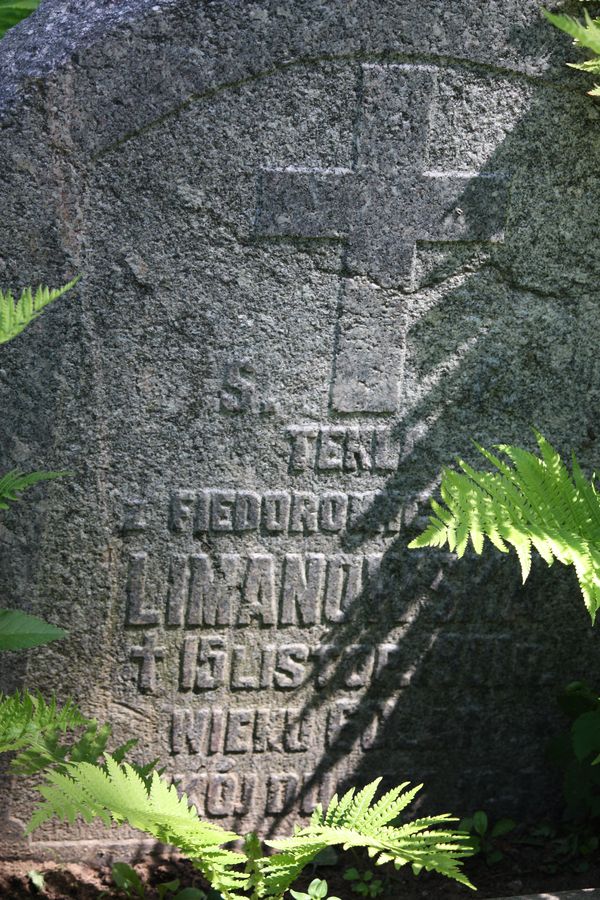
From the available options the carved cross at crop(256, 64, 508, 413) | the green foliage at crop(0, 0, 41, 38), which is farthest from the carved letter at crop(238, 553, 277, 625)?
the green foliage at crop(0, 0, 41, 38)

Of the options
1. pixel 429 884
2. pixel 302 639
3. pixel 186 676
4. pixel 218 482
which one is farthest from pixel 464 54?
pixel 429 884

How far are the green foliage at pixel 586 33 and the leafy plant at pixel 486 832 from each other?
1709 millimetres

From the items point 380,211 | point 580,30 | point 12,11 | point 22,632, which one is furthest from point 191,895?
point 12,11

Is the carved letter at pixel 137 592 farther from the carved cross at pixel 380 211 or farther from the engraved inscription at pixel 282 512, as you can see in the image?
the carved cross at pixel 380 211

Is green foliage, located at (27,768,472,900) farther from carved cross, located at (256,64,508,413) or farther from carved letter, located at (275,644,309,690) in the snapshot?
carved cross, located at (256,64,508,413)

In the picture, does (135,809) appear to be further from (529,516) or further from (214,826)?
(529,516)

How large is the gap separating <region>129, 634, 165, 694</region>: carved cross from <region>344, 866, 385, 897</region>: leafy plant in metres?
0.63

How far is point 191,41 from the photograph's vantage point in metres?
2.01

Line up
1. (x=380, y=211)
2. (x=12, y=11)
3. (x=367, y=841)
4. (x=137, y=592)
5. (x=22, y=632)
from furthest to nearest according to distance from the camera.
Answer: (x=12, y=11)
(x=137, y=592)
(x=380, y=211)
(x=22, y=632)
(x=367, y=841)

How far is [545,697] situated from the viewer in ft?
8.48

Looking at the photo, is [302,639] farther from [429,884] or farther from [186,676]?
[429,884]

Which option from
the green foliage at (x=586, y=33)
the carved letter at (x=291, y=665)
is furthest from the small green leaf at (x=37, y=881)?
the green foliage at (x=586, y=33)

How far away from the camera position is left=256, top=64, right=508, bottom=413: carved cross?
2.13 metres

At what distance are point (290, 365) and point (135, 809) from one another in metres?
0.98
